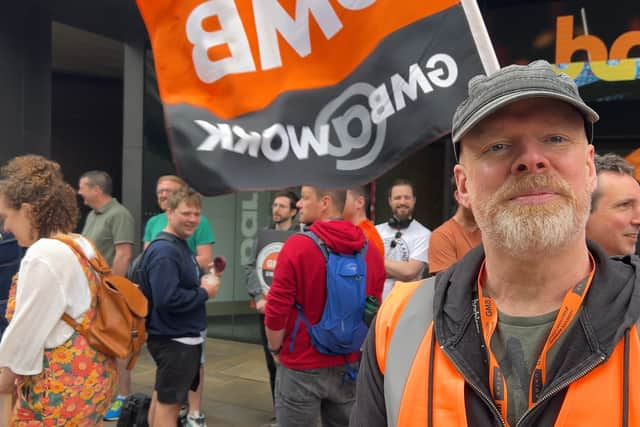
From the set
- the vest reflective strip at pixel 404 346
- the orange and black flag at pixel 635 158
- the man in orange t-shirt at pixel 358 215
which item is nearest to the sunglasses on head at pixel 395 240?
the man in orange t-shirt at pixel 358 215

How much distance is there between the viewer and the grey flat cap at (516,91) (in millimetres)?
1302

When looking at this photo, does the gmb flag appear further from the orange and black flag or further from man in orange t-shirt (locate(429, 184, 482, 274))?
the orange and black flag

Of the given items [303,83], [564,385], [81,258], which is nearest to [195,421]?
[81,258]

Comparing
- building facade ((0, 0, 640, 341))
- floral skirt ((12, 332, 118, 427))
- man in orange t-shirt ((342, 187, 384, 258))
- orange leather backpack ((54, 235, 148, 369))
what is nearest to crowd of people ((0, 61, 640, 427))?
floral skirt ((12, 332, 118, 427))

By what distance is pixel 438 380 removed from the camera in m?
1.29

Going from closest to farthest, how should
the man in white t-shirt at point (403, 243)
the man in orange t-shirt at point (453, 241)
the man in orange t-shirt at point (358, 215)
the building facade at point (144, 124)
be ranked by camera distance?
1. the man in orange t-shirt at point (453, 241)
2. the man in orange t-shirt at point (358, 215)
3. the man in white t-shirt at point (403, 243)
4. the building facade at point (144, 124)

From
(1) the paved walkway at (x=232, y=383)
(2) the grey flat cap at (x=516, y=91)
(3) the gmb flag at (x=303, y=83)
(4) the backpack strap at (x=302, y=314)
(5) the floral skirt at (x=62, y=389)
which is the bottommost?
(1) the paved walkway at (x=232, y=383)

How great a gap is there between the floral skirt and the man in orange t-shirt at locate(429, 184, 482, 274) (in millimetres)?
2068

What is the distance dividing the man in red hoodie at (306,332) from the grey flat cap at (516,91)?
1983 mm

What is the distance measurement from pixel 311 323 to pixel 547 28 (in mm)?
4208

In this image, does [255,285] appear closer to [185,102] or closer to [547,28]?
[185,102]

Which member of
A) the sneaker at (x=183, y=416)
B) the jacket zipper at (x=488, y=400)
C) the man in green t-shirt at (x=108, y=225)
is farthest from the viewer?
the man in green t-shirt at (x=108, y=225)

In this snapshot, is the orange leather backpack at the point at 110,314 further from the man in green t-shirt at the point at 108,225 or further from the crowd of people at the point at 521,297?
the man in green t-shirt at the point at 108,225

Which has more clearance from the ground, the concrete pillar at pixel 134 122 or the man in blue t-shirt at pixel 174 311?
the concrete pillar at pixel 134 122
